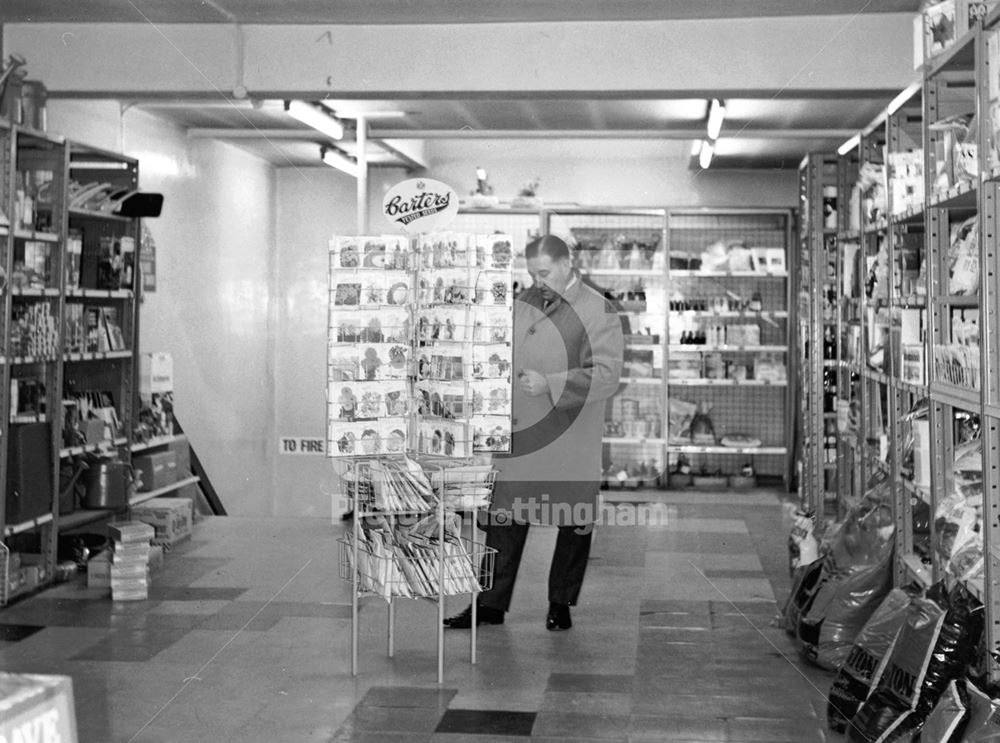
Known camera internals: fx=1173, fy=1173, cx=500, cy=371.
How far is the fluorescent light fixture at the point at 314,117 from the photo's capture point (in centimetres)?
741

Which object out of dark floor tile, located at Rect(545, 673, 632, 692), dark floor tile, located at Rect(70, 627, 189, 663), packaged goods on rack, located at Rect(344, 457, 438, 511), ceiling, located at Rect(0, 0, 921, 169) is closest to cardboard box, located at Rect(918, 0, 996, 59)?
ceiling, located at Rect(0, 0, 921, 169)

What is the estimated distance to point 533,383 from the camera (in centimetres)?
512

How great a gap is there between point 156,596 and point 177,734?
7.32ft

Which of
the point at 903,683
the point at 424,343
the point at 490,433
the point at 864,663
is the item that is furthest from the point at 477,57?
the point at 903,683

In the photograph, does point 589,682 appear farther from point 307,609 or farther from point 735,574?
point 735,574

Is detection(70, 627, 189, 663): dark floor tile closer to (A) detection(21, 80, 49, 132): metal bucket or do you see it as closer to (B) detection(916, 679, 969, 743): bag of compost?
(A) detection(21, 80, 49, 132): metal bucket

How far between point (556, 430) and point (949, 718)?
8.68 ft

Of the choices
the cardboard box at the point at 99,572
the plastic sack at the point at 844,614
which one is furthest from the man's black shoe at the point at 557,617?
the cardboard box at the point at 99,572

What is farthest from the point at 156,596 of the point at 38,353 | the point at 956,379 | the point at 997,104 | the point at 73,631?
the point at 997,104

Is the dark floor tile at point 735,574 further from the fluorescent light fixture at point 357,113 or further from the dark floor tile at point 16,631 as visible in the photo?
the fluorescent light fixture at point 357,113

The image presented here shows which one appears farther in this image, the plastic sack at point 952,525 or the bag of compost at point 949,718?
the plastic sack at point 952,525

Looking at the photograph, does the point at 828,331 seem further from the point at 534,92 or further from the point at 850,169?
the point at 534,92

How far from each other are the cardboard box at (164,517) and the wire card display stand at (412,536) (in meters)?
2.90

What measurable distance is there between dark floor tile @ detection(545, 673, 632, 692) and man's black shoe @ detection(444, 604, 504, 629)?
0.76 meters
